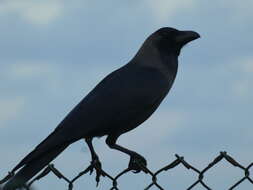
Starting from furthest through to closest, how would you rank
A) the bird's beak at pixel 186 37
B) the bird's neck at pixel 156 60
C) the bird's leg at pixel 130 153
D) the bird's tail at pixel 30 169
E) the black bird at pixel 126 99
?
1. the bird's beak at pixel 186 37
2. the bird's neck at pixel 156 60
3. the black bird at pixel 126 99
4. the bird's leg at pixel 130 153
5. the bird's tail at pixel 30 169

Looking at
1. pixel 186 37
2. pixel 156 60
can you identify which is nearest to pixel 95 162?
pixel 156 60

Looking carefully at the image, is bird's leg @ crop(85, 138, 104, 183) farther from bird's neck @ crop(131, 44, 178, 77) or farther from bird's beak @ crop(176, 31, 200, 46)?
bird's beak @ crop(176, 31, 200, 46)

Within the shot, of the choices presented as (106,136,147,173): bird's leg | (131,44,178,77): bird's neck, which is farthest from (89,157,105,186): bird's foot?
(131,44,178,77): bird's neck

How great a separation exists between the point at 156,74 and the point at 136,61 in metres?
0.33

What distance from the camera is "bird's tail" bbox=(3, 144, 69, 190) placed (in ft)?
9.57

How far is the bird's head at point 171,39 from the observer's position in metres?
6.27

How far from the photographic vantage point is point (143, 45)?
254 inches

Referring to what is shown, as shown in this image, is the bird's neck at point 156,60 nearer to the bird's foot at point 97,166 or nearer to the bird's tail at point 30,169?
the bird's foot at point 97,166

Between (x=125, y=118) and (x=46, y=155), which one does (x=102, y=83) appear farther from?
(x=46, y=155)

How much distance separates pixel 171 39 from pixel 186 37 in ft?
0.61

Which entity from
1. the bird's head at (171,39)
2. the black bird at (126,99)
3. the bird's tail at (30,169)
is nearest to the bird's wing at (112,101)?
the black bird at (126,99)

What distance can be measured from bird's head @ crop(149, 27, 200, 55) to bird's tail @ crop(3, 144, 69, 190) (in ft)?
7.09

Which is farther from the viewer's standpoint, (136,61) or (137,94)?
(136,61)

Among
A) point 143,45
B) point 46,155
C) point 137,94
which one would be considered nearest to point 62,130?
point 46,155
